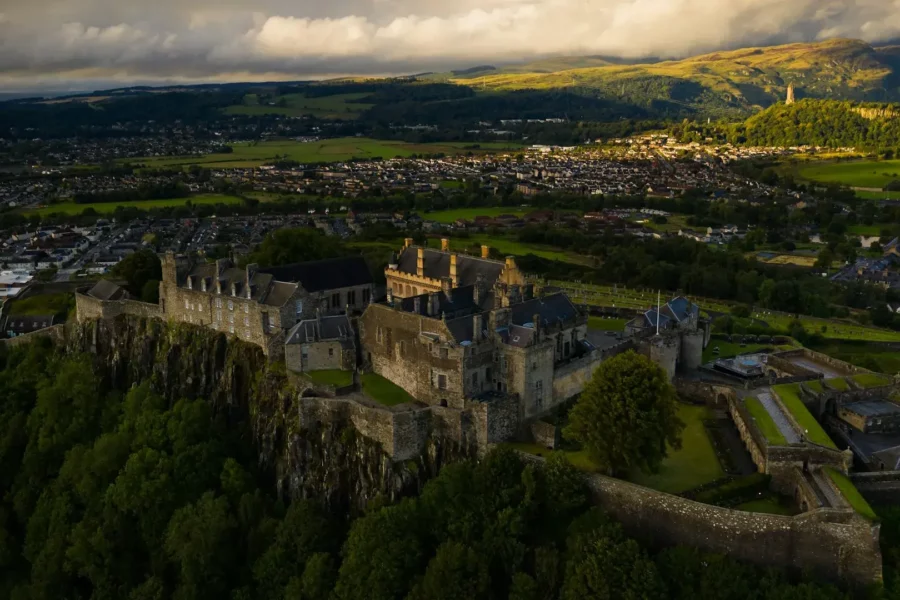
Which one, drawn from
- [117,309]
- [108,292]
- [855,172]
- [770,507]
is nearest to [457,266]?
[117,309]

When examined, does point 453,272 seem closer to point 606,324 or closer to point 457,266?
point 457,266

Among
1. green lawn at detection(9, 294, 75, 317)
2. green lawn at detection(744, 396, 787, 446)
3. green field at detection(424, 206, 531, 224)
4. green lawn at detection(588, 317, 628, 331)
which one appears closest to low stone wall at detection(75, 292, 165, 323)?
green lawn at detection(9, 294, 75, 317)

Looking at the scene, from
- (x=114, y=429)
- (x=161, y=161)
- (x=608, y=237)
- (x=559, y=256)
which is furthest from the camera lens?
(x=161, y=161)

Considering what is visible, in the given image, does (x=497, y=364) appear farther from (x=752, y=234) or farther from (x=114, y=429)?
(x=752, y=234)

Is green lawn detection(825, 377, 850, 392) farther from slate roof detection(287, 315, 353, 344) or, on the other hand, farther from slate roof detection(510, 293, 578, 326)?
slate roof detection(287, 315, 353, 344)

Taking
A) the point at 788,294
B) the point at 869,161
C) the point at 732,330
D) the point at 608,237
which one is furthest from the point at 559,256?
Result: the point at 869,161
